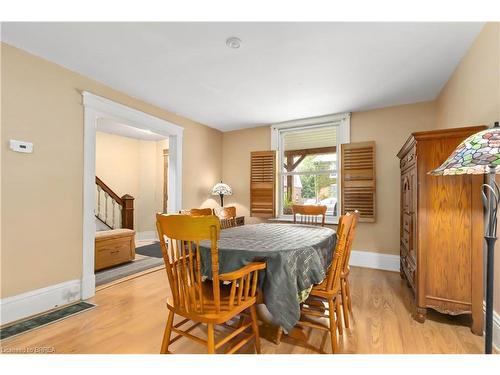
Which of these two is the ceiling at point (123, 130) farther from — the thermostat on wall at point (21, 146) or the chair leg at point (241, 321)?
the chair leg at point (241, 321)

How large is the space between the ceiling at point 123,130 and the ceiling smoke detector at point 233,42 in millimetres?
2924

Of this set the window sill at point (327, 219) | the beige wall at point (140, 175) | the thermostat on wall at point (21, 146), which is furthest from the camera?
the beige wall at point (140, 175)

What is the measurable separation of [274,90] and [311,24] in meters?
1.23

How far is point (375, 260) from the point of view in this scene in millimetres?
3684

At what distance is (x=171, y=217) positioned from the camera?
140cm

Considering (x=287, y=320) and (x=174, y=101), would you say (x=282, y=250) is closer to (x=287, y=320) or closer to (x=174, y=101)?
(x=287, y=320)

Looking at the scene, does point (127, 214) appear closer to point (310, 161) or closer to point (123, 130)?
point (123, 130)

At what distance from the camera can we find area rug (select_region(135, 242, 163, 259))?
4.49 m

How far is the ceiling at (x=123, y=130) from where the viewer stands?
4.60m

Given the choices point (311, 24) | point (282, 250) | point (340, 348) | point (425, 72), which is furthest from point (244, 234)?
point (425, 72)

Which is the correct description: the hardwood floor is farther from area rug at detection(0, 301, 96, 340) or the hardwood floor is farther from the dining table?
the dining table

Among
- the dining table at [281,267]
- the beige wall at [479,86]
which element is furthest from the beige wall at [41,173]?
the beige wall at [479,86]

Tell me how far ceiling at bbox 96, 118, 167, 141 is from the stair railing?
1.05 m

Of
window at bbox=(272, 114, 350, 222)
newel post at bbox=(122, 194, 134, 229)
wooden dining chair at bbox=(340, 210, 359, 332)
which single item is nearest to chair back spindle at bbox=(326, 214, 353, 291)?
wooden dining chair at bbox=(340, 210, 359, 332)
